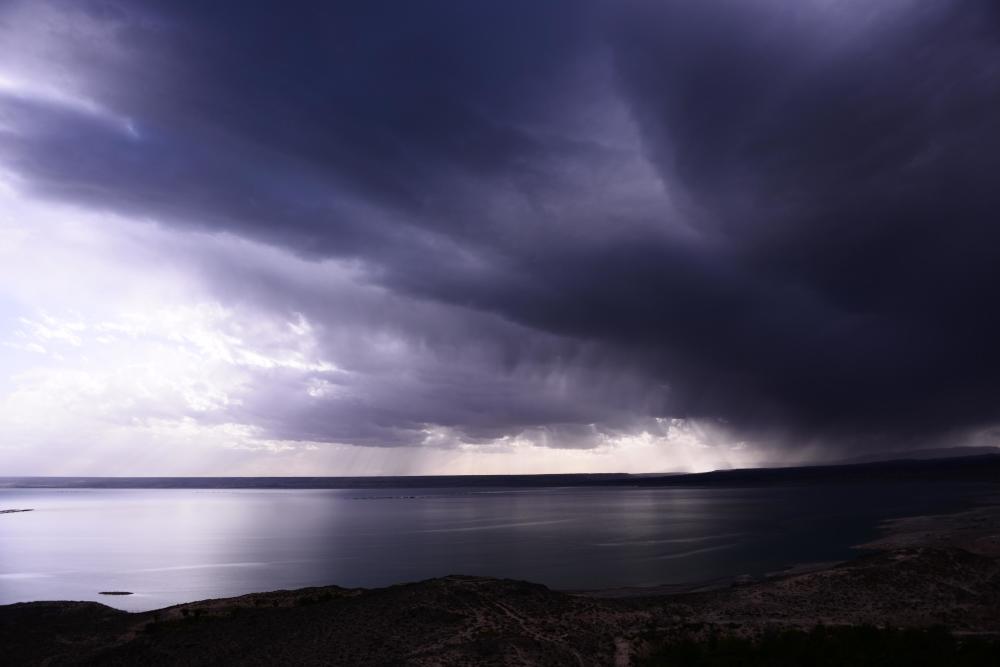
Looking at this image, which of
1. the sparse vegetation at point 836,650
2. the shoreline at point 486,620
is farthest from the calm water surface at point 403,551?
the sparse vegetation at point 836,650

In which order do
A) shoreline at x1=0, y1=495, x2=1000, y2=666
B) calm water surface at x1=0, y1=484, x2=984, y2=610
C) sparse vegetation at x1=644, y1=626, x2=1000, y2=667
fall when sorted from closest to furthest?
sparse vegetation at x1=644, y1=626, x2=1000, y2=667 → shoreline at x1=0, y1=495, x2=1000, y2=666 → calm water surface at x1=0, y1=484, x2=984, y2=610

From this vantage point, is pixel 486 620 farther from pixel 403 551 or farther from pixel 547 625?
→ pixel 403 551

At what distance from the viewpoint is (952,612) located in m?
42.0

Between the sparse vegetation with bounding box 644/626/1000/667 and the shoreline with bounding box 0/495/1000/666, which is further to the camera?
the shoreline with bounding box 0/495/1000/666

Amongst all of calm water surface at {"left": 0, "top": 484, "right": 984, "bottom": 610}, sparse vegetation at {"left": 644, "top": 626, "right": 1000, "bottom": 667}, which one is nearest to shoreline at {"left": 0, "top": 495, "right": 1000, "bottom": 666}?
sparse vegetation at {"left": 644, "top": 626, "right": 1000, "bottom": 667}

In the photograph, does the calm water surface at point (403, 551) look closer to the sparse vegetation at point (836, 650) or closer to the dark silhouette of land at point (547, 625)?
the dark silhouette of land at point (547, 625)

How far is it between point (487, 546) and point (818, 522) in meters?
63.7

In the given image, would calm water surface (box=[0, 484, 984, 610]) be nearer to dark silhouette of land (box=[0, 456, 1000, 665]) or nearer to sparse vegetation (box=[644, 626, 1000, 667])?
dark silhouette of land (box=[0, 456, 1000, 665])

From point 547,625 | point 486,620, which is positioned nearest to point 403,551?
point 486,620

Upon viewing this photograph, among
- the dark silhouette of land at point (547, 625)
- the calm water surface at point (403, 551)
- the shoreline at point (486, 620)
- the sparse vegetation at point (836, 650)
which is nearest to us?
the sparse vegetation at point (836, 650)

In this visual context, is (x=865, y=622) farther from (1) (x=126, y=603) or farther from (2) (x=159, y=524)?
(2) (x=159, y=524)

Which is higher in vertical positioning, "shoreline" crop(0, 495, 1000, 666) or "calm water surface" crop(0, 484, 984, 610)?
"shoreline" crop(0, 495, 1000, 666)

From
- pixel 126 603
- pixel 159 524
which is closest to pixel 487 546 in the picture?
pixel 126 603

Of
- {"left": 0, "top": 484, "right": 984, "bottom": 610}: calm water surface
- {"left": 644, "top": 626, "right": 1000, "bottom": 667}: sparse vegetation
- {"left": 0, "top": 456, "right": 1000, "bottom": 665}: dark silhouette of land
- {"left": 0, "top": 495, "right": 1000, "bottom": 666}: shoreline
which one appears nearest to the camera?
{"left": 644, "top": 626, "right": 1000, "bottom": 667}: sparse vegetation
